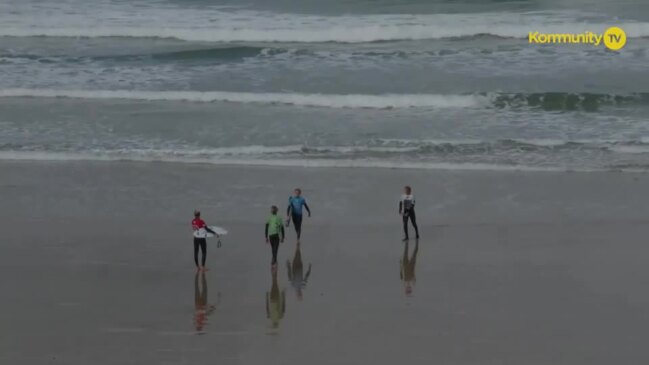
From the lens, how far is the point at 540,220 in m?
19.7

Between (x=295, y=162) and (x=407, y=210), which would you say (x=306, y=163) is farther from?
(x=407, y=210)

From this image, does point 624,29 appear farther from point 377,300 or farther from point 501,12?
point 377,300

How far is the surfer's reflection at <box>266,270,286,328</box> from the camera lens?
49.6 feet

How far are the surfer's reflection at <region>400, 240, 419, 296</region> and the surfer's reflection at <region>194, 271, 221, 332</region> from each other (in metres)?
2.63

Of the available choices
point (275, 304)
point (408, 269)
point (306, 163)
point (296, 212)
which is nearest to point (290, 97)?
point (306, 163)

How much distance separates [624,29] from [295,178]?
16606mm

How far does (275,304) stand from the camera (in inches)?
620

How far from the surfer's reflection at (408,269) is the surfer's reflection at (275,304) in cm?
173

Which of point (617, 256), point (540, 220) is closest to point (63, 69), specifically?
point (540, 220)

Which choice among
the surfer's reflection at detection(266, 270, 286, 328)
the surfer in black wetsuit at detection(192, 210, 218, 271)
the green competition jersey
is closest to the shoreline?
the green competition jersey

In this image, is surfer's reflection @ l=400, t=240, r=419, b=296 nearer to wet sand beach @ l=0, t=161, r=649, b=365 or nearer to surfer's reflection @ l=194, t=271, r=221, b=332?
wet sand beach @ l=0, t=161, r=649, b=365

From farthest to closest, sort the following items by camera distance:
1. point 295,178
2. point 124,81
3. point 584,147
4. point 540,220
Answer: point 124,81 < point 584,147 < point 295,178 < point 540,220

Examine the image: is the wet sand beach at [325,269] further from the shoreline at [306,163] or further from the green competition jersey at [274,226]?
the green competition jersey at [274,226]

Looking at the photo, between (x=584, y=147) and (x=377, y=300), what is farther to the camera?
(x=584, y=147)
